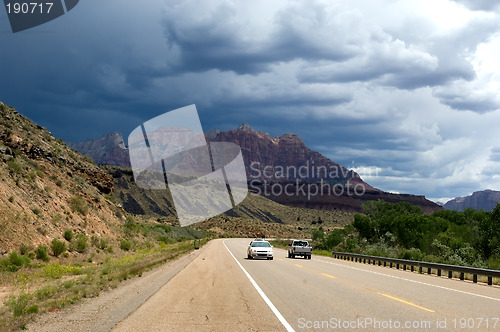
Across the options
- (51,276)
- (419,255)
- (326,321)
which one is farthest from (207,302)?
(419,255)

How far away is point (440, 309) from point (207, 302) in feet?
19.7

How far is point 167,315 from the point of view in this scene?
410 inches

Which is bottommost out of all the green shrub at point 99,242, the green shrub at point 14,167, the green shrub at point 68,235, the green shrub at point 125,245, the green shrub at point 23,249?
the green shrub at point 125,245

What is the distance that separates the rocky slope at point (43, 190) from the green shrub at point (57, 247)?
0.54m

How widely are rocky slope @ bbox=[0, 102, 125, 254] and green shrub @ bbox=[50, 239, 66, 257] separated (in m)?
0.54

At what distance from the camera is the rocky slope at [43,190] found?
2762 cm

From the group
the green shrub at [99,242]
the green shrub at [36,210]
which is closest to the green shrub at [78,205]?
the green shrub at [99,242]

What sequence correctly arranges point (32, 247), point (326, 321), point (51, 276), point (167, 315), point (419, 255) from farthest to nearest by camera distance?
point (419, 255) < point (32, 247) < point (51, 276) < point (167, 315) < point (326, 321)

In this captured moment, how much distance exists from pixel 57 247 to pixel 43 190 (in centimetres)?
875

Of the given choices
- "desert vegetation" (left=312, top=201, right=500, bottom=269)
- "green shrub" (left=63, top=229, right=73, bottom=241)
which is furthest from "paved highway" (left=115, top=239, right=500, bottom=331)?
"desert vegetation" (left=312, top=201, right=500, bottom=269)

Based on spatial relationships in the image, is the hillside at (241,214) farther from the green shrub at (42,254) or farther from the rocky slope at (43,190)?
the green shrub at (42,254)

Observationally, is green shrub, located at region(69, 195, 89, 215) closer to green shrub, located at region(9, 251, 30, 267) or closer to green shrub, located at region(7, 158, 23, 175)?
green shrub, located at region(7, 158, 23, 175)

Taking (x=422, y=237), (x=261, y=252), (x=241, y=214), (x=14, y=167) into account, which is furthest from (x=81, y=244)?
(x=241, y=214)

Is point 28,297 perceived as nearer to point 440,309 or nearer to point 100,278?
point 100,278
